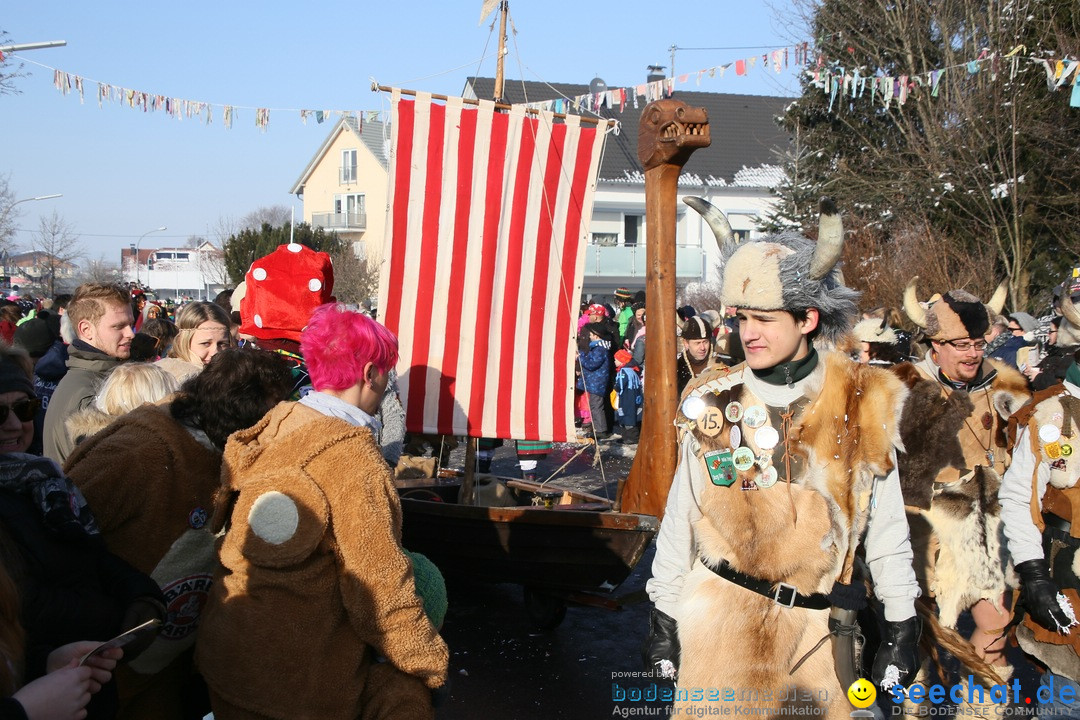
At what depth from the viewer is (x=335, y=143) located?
48.3 metres

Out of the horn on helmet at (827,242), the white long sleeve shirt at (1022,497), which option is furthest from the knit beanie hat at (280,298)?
the white long sleeve shirt at (1022,497)

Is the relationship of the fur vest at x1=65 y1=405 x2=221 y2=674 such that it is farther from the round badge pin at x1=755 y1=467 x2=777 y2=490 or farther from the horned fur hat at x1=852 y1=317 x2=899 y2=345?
the horned fur hat at x1=852 y1=317 x2=899 y2=345

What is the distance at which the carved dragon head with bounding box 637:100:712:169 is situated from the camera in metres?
5.37

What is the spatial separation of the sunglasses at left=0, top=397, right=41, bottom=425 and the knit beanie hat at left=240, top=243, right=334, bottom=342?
2.38 meters

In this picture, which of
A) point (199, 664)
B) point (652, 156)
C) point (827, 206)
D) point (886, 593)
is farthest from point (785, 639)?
point (652, 156)

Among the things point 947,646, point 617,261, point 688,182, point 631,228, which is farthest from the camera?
point 631,228

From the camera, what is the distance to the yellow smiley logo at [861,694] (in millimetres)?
2900

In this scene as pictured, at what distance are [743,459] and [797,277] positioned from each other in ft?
1.99

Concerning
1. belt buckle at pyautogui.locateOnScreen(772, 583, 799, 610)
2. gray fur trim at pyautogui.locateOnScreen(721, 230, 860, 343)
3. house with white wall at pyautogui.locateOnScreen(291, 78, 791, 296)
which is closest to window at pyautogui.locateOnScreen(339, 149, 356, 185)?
house with white wall at pyautogui.locateOnScreen(291, 78, 791, 296)

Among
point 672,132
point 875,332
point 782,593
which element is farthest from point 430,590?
point 875,332

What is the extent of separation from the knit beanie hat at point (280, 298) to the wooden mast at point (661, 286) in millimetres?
1935

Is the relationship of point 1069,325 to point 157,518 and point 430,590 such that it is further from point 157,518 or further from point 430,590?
point 157,518

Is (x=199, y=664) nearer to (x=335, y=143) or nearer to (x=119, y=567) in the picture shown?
(x=119, y=567)

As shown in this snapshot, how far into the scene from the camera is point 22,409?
254cm
